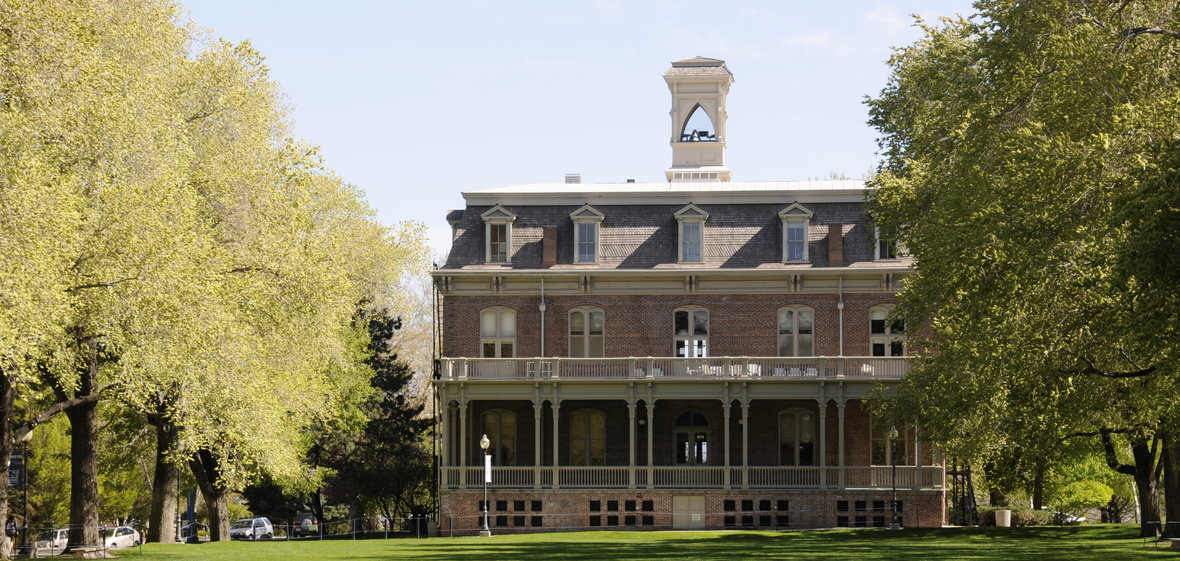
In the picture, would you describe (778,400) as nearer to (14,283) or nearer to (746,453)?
(746,453)

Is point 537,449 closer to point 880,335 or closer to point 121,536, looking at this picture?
point 880,335

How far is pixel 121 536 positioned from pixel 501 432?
15.7 meters

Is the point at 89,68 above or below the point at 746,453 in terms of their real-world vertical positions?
above

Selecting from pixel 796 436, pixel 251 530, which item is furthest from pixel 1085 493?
pixel 251 530

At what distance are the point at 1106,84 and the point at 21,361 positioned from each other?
1624cm

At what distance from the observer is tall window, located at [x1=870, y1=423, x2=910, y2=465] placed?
5025 centimetres

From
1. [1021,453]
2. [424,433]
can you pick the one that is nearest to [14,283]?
[1021,453]

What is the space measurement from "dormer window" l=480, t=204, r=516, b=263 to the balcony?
381 centimetres

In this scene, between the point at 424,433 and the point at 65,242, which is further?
the point at 424,433

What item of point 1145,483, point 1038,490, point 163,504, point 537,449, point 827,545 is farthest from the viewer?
point 1038,490

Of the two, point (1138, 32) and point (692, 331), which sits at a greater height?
point (1138, 32)

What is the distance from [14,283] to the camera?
22109mm

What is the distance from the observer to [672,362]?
50.4m

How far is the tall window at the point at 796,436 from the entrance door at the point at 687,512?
146 inches
